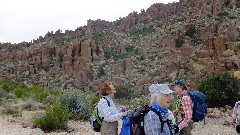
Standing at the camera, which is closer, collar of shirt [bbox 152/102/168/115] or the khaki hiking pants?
collar of shirt [bbox 152/102/168/115]

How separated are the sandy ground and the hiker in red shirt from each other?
6695 millimetres

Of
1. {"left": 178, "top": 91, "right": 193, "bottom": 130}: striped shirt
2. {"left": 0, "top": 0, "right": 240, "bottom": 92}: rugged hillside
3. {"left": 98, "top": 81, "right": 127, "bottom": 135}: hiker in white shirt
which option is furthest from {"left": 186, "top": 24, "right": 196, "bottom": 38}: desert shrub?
{"left": 98, "top": 81, "right": 127, "bottom": 135}: hiker in white shirt

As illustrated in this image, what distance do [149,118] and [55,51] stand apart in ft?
162

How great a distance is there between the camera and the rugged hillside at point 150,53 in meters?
33.0

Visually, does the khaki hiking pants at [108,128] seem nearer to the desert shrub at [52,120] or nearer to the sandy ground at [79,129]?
the sandy ground at [79,129]

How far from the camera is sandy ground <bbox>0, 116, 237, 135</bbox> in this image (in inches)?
518

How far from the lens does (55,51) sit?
53156 mm

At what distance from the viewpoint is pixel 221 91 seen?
20250 mm

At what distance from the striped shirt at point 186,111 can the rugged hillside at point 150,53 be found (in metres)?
20.2

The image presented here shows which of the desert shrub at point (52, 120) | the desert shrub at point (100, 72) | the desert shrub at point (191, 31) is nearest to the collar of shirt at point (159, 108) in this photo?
the desert shrub at point (52, 120)

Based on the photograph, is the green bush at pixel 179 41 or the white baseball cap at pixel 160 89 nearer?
the white baseball cap at pixel 160 89

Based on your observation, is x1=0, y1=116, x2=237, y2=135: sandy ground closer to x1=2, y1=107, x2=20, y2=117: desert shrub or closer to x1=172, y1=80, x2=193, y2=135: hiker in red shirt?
x1=2, y1=107, x2=20, y2=117: desert shrub

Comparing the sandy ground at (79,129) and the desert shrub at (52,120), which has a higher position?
the desert shrub at (52,120)

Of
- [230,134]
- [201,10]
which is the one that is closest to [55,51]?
[201,10]
